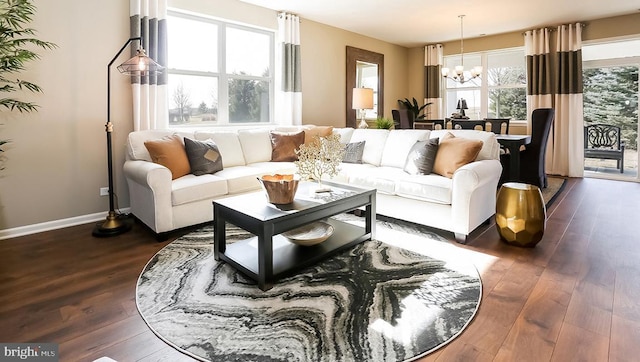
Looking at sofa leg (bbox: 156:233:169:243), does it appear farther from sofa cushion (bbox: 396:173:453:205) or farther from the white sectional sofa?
sofa cushion (bbox: 396:173:453:205)

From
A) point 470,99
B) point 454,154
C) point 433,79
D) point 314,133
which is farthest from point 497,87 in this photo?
point 454,154

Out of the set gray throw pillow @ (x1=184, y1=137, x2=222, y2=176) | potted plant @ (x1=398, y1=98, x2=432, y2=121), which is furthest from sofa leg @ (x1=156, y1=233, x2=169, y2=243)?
potted plant @ (x1=398, y1=98, x2=432, y2=121)

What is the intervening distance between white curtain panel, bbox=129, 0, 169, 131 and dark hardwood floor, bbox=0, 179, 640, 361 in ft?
4.26

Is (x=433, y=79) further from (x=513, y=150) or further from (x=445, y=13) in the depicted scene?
(x=513, y=150)

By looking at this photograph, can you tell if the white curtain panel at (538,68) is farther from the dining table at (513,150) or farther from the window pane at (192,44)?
the window pane at (192,44)

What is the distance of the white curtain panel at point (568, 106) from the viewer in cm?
591

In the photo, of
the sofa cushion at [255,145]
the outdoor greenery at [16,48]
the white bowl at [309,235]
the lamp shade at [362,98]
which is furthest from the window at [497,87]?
the outdoor greenery at [16,48]

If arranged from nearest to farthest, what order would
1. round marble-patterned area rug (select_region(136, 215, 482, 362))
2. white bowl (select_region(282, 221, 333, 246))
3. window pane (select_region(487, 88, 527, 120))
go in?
round marble-patterned area rug (select_region(136, 215, 482, 362)), white bowl (select_region(282, 221, 333, 246)), window pane (select_region(487, 88, 527, 120))

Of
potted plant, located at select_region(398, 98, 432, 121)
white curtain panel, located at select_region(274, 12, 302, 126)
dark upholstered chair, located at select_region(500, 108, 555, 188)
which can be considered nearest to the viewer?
dark upholstered chair, located at select_region(500, 108, 555, 188)

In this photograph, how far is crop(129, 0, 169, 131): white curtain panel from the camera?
3.76 m

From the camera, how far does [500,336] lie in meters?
1.71

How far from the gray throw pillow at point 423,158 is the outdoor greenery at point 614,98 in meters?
4.58

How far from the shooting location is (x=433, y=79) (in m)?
Result: 7.69

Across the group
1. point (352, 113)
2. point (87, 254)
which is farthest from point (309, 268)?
point (352, 113)
